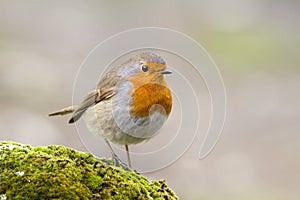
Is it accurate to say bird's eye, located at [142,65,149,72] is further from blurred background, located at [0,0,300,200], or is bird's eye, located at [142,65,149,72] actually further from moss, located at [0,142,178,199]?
blurred background, located at [0,0,300,200]

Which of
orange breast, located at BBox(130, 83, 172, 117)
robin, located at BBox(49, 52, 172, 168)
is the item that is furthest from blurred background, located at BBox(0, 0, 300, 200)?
orange breast, located at BBox(130, 83, 172, 117)

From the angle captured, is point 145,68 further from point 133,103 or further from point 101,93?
point 101,93

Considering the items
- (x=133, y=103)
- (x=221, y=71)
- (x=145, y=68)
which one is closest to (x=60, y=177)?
(x=133, y=103)

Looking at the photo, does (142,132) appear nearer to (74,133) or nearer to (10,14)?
(74,133)

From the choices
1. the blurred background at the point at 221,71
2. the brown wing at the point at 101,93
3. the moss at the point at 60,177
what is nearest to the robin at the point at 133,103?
the brown wing at the point at 101,93

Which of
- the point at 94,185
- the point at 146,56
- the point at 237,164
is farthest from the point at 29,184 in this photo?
the point at 237,164

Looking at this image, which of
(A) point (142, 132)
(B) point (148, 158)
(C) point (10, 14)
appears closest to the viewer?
(A) point (142, 132)
